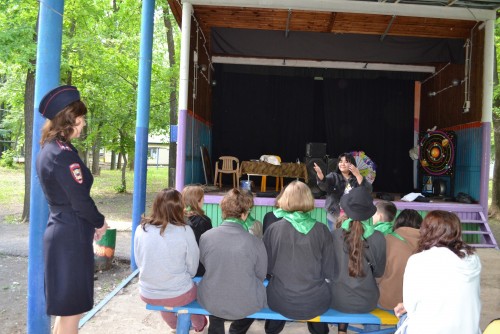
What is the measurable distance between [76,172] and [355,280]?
Answer: 1.72 metres

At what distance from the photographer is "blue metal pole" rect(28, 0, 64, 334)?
296cm

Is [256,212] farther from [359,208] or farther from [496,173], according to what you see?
[496,173]

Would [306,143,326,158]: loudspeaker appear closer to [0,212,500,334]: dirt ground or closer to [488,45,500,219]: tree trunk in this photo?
[0,212,500,334]: dirt ground

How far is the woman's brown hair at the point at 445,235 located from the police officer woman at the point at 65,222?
5.46ft

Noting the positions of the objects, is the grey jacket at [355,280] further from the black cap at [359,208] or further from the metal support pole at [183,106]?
the metal support pole at [183,106]

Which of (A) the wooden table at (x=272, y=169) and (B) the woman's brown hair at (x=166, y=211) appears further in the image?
(A) the wooden table at (x=272, y=169)

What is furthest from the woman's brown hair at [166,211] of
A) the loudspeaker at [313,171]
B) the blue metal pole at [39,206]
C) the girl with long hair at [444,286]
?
the loudspeaker at [313,171]

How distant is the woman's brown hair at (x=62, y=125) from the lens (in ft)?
7.63

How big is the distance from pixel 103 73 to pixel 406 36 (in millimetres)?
9079

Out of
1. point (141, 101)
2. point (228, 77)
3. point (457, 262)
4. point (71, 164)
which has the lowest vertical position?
point (457, 262)

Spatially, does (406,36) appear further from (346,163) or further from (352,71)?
(346,163)

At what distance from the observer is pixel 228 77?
11.0m

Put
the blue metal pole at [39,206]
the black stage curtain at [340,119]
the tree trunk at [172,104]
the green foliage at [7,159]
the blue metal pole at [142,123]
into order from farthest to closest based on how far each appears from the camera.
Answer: the green foliage at [7,159], the tree trunk at [172,104], the black stage curtain at [340,119], the blue metal pole at [142,123], the blue metal pole at [39,206]

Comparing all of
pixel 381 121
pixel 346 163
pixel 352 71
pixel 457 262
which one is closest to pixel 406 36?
pixel 352 71
